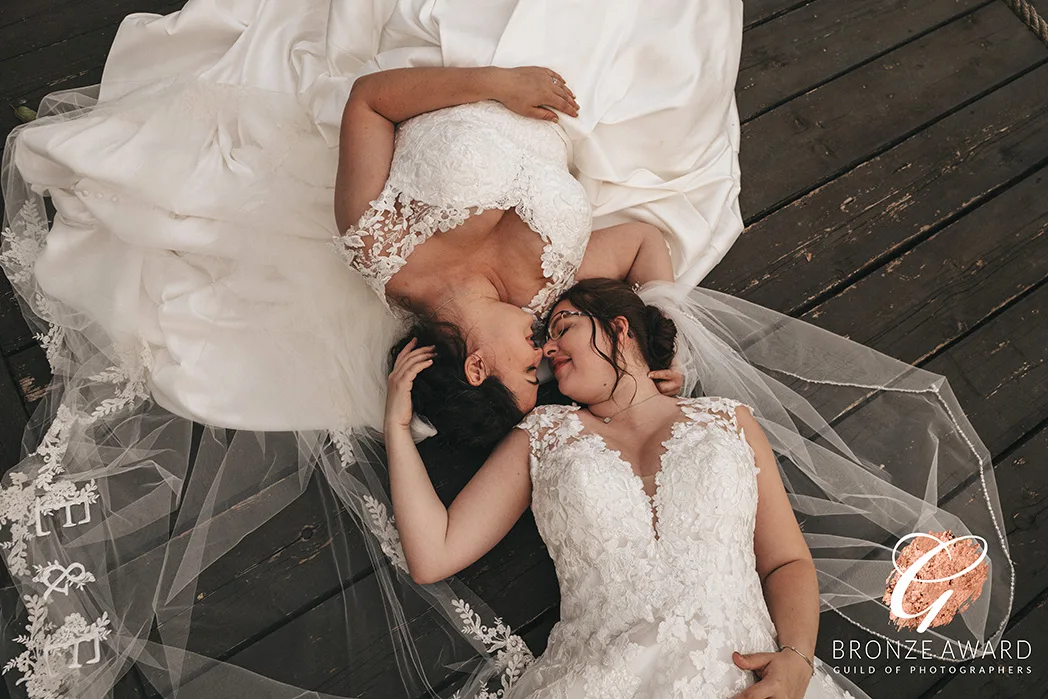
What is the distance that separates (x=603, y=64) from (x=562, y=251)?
23.7 inches

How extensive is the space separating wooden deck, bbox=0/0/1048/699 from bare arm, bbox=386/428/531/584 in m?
0.26

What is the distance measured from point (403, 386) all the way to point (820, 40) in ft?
7.12

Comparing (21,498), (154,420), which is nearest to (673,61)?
(154,420)

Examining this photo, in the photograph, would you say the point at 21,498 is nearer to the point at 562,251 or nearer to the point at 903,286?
the point at 562,251

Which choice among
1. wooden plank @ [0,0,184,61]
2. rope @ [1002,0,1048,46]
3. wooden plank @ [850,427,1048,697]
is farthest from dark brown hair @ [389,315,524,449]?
rope @ [1002,0,1048,46]

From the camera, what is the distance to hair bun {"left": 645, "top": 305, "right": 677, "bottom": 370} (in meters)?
2.30

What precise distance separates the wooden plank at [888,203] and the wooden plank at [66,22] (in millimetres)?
2218

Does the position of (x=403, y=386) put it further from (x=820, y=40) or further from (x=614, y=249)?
(x=820, y=40)

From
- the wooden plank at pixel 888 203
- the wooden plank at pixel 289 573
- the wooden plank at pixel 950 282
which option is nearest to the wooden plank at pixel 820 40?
the wooden plank at pixel 888 203

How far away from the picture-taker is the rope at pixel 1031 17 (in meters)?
3.36

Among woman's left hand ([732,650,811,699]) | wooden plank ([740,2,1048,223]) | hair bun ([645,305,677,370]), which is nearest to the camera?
woman's left hand ([732,650,811,699])

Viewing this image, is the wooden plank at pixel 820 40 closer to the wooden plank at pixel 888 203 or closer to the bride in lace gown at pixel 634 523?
the wooden plank at pixel 888 203

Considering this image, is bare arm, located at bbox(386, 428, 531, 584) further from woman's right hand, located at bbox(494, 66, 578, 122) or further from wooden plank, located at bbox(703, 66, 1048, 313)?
wooden plank, located at bbox(703, 66, 1048, 313)

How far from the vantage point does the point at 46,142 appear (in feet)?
7.98
